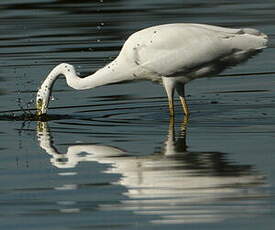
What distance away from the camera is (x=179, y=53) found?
15.5 m

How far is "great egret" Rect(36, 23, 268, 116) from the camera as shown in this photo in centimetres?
1522

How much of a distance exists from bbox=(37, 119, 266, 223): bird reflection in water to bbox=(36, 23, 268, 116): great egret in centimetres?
182

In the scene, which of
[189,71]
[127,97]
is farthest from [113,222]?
[127,97]

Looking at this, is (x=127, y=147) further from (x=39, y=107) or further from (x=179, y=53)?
(x=39, y=107)

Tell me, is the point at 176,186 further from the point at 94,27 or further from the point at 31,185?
the point at 94,27

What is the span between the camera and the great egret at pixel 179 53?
15.2 metres

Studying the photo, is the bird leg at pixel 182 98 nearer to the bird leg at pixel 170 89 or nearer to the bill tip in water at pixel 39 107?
the bird leg at pixel 170 89

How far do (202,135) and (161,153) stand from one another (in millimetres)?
1312

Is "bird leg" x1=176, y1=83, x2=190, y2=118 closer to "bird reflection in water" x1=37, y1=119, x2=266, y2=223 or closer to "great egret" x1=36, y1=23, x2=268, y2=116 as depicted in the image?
"great egret" x1=36, y1=23, x2=268, y2=116

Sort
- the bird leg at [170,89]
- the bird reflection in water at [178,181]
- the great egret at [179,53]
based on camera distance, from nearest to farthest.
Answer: the bird reflection in water at [178,181]
the great egret at [179,53]
the bird leg at [170,89]

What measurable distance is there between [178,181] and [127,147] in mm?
2216

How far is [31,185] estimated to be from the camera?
11508 mm

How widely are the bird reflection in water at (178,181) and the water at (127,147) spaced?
0.04 feet

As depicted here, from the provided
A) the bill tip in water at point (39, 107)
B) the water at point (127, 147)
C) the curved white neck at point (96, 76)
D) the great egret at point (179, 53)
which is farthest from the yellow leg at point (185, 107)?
the bill tip in water at point (39, 107)
